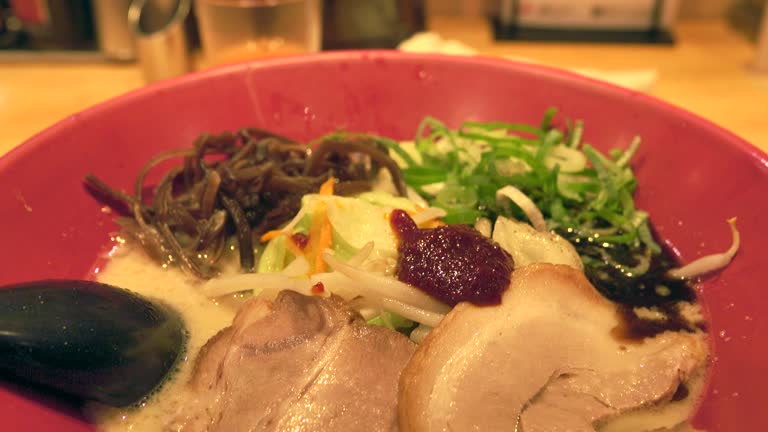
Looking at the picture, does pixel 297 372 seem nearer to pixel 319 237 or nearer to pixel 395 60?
pixel 319 237

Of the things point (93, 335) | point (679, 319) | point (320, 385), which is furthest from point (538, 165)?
point (93, 335)

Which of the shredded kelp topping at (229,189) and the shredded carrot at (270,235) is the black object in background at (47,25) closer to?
the shredded kelp topping at (229,189)

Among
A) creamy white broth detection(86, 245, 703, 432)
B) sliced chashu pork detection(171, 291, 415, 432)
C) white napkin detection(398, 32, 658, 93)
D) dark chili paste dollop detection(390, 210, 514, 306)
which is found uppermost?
white napkin detection(398, 32, 658, 93)

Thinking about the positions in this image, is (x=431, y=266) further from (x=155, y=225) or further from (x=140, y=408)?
(x=155, y=225)

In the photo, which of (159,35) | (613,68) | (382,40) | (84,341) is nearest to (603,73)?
(613,68)

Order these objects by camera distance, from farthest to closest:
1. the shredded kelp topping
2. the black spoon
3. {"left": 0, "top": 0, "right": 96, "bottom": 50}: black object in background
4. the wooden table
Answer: {"left": 0, "top": 0, "right": 96, "bottom": 50}: black object in background
the wooden table
the shredded kelp topping
the black spoon

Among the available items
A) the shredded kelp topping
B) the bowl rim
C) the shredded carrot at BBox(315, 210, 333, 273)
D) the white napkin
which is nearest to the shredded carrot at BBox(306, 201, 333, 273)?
the shredded carrot at BBox(315, 210, 333, 273)

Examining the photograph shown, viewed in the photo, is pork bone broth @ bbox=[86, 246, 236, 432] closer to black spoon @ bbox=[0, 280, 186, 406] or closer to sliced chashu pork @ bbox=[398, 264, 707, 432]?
black spoon @ bbox=[0, 280, 186, 406]

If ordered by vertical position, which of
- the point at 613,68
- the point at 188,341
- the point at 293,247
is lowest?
the point at 188,341
